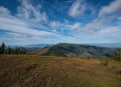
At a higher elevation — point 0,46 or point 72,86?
point 0,46

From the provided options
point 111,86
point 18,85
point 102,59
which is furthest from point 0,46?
point 111,86

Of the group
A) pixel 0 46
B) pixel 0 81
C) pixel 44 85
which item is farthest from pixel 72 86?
pixel 0 46

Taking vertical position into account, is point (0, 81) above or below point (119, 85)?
above

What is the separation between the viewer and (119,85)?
52.6 feet

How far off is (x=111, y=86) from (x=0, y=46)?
7266cm

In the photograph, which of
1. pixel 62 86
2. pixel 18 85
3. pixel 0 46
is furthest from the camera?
pixel 0 46

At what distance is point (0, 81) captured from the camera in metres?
13.7

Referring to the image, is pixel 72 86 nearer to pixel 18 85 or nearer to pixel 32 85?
pixel 32 85

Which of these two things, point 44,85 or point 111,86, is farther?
point 111,86

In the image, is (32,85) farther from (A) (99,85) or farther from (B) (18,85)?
(A) (99,85)

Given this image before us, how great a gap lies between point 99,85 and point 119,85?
3.07 metres

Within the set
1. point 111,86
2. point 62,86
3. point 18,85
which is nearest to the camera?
point 18,85

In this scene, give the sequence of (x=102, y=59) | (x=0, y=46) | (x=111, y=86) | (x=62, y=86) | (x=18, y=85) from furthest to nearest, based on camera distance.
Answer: (x=0, y=46)
(x=102, y=59)
(x=111, y=86)
(x=62, y=86)
(x=18, y=85)

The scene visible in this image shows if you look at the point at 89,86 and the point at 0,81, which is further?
the point at 89,86
